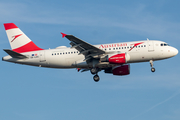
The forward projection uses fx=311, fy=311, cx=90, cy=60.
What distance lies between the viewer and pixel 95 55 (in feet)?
157

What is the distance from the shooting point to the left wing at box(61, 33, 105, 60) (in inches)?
1764

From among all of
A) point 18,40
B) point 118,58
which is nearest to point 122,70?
point 118,58

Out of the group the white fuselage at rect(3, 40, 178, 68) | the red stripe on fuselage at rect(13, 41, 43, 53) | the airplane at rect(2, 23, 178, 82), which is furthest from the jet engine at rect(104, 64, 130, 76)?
the red stripe on fuselage at rect(13, 41, 43, 53)

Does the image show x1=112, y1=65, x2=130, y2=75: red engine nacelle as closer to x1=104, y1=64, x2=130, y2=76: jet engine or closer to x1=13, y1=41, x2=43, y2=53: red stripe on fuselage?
x1=104, y1=64, x2=130, y2=76: jet engine

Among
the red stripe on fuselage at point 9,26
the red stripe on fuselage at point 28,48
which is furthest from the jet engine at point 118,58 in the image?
the red stripe on fuselage at point 9,26

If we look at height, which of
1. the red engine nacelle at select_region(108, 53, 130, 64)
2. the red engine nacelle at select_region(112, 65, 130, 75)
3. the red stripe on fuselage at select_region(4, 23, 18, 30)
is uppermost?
the red stripe on fuselage at select_region(4, 23, 18, 30)

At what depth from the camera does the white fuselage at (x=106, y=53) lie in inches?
1901

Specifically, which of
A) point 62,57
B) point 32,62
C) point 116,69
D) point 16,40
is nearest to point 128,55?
point 116,69

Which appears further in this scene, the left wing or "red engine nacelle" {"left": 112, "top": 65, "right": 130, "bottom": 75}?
"red engine nacelle" {"left": 112, "top": 65, "right": 130, "bottom": 75}

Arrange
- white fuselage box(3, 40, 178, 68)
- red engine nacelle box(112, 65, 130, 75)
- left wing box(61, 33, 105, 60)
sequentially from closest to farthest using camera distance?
1. left wing box(61, 33, 105, 60)
2. white fuselage box(3, 40, 178, 68)
3. red engine nacelle box(112, 65, 130, 75)

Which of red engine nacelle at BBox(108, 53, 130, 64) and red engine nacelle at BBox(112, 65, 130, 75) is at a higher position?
red engine nacelle at BBox(108, 53, 130, 64)

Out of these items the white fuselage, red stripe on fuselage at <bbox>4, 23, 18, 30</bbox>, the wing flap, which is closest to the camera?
the wing flap

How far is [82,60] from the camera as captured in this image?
161 ft

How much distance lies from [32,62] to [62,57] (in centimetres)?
502
